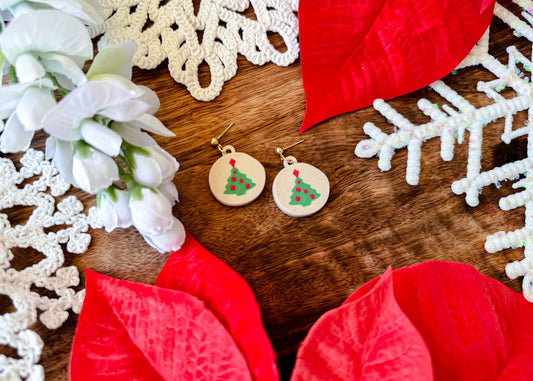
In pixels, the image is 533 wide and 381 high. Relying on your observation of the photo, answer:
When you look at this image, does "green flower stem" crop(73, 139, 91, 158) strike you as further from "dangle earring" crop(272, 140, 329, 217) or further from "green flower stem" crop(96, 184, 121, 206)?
"dangle earring" crop(272, 140, 329, 217)

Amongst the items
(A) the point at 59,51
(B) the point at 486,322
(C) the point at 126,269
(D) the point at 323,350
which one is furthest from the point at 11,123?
(B) the point at 486,322

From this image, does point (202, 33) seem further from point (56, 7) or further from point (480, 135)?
point (480, 135)

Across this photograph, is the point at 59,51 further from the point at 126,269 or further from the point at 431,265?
the point at 431,265

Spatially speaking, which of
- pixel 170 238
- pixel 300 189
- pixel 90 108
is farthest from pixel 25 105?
pixel 300 189

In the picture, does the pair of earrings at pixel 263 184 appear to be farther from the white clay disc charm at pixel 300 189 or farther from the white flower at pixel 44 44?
the white flower at pixel 44 44

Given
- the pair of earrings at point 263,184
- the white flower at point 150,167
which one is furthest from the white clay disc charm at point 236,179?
the white flower at point 150,167
